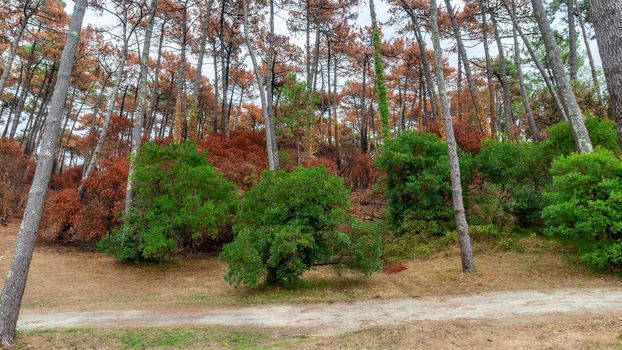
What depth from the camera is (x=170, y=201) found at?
9586 millimetres

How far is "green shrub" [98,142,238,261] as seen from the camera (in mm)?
9414

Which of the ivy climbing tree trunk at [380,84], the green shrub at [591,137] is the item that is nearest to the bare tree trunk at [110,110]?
the ivy climbing tree trunk at [380,84]

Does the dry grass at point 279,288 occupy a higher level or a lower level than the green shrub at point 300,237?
lower

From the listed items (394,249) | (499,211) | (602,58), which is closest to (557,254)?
(499,211)

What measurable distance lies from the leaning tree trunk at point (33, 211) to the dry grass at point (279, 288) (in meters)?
2.00

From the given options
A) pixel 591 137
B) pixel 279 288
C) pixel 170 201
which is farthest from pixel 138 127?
pixel 591 137

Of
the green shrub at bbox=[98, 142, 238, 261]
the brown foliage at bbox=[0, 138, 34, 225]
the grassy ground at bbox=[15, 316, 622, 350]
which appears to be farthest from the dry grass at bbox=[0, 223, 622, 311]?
the brown foliage at bbox=[0, 138, 34, 225]

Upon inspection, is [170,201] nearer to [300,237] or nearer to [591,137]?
[300,237]

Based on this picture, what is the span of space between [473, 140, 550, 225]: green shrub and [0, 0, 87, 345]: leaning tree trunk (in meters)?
11.0

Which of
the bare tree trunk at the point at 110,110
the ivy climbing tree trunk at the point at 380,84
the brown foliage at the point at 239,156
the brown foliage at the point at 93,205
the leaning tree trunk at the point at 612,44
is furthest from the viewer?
the ivy climbing tree trunk at the point at 380,84

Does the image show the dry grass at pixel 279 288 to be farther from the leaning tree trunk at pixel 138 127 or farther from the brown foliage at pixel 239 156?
the brown foliage at pixel 239 156

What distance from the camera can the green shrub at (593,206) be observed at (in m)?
7.14

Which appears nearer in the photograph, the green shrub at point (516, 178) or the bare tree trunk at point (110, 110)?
the green shrub at point (516, 178)

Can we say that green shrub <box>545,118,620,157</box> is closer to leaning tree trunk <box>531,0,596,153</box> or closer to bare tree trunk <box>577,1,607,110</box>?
leaning tree trunk <box>531,0,596,153</box>
